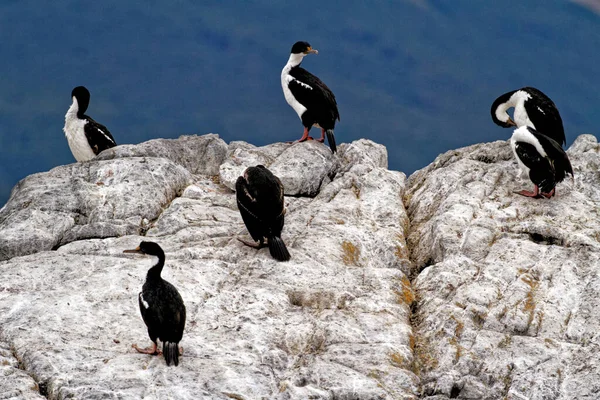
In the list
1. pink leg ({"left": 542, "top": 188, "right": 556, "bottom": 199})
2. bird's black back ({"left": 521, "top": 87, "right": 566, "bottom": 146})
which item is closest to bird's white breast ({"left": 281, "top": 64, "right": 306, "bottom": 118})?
bird's black back ({"left": 521, "top": 87, "right": 566, "bottom": 146})

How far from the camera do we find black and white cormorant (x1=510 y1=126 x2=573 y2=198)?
11945mm

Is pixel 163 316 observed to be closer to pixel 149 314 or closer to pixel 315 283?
pixel 149 314

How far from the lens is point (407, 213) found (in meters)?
12.8

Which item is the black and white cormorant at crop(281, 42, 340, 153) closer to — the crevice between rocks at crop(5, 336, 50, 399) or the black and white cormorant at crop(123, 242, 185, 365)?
the black and white cormorant at crop(123, 242, 185, 365)

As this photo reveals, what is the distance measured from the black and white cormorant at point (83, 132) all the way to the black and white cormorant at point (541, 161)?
25.1 feet

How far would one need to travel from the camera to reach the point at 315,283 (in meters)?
9.68

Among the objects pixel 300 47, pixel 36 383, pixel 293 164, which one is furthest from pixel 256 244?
pixel 300 47

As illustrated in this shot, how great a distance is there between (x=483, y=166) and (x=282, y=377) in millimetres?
7026

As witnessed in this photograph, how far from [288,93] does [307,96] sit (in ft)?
1.90

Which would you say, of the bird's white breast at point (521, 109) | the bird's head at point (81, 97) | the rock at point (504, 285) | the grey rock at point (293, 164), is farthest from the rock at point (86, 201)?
the bird's white breast at point (521, 109)

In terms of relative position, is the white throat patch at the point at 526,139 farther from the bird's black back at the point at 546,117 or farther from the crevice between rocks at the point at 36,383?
the crevice between rocks at the point at 36,383

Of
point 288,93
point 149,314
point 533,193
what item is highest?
point 288,93

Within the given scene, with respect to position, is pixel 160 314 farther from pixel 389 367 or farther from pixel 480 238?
pixel 480 238

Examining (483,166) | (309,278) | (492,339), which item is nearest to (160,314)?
(309,278)
